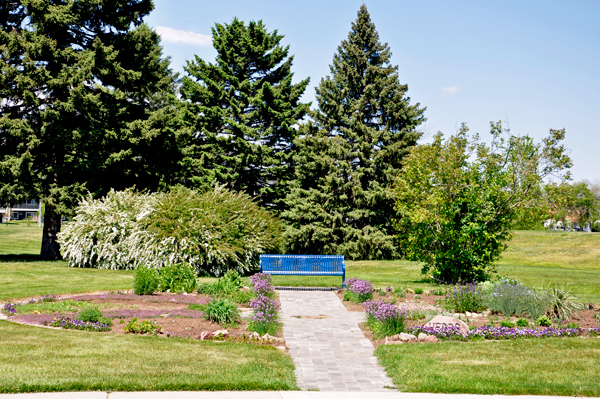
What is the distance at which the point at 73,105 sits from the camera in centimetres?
2508

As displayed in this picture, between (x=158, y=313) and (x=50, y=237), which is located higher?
(x=50, y=237)

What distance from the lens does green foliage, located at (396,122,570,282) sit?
53.9 ft

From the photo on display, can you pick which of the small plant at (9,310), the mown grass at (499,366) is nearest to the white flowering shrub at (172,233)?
the small plant at (9,310)

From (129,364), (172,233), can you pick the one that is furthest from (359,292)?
(172,233)

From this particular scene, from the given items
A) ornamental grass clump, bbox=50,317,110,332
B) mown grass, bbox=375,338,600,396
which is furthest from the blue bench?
mown grass, bbox=375,338,600,396

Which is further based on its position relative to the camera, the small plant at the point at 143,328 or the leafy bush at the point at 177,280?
the leafy bush at the point at 177,280

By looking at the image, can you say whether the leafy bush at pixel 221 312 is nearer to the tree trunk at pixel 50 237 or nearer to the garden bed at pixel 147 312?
the garden bed at pixel 147 312

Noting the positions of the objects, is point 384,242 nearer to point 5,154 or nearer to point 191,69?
point 191,69

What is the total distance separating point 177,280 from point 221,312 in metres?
4.72

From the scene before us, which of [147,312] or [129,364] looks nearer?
[129,364]

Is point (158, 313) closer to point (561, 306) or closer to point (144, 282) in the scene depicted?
point (144, 282)

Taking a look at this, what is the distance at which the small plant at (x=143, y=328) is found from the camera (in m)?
9.24

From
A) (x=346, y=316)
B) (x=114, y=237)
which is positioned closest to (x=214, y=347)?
(x=346, y=316)

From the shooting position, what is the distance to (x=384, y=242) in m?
32.3
